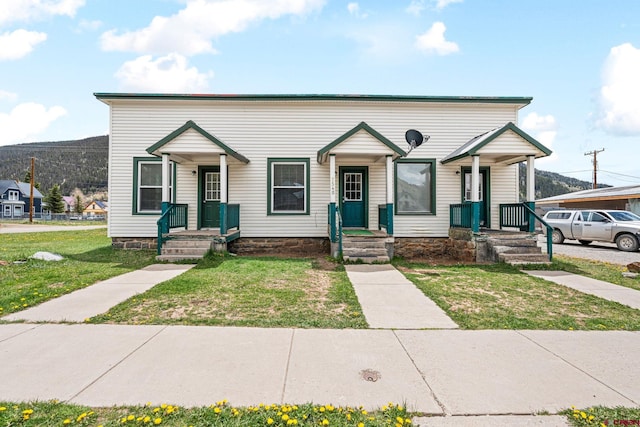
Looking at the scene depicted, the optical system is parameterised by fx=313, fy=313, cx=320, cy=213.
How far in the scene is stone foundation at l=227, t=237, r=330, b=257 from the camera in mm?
10906

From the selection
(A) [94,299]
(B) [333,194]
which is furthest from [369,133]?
(A) [94,299]

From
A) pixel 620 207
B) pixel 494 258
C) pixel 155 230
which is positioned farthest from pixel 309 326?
pixel 620 207

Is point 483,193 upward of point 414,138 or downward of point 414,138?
downward

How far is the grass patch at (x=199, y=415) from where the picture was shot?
7.22 ft

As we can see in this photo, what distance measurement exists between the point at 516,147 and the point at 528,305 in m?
6.00

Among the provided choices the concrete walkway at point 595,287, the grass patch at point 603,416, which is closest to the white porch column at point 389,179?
the concrete walkway at point 595,287

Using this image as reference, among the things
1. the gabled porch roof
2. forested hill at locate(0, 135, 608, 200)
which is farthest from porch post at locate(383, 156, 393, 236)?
forested hill at locate(0, 135, 608, 200)

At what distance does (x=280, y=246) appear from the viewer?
1097 cm

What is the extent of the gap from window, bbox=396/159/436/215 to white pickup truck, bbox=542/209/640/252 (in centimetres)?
843

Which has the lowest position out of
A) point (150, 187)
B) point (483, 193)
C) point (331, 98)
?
point (483, 193)

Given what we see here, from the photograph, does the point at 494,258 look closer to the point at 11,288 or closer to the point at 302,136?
the point at 302,136

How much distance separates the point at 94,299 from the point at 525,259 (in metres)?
10.0

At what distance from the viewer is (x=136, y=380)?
2.77m

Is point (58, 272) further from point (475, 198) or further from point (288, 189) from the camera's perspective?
point (475, 198)
